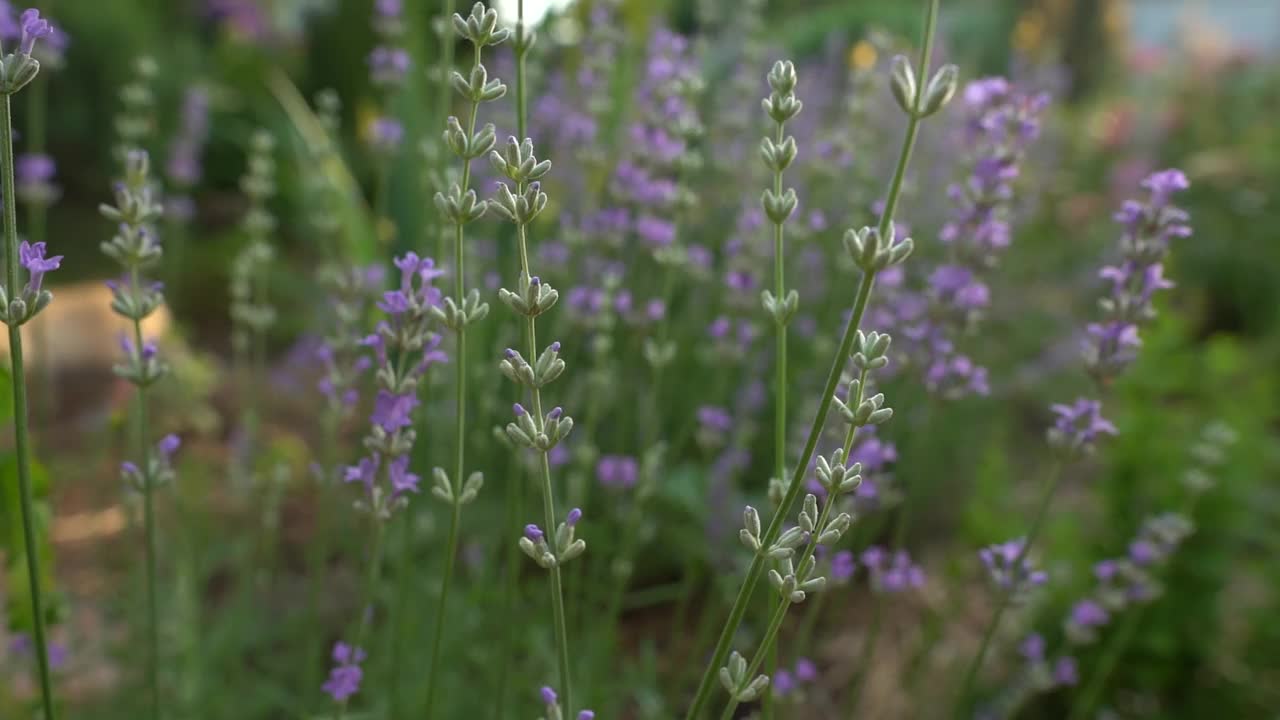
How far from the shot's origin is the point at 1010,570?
150cm

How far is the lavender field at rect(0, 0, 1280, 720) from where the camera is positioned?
111cm

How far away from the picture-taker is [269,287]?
5.00m

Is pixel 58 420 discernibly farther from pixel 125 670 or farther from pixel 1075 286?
pixel 1075 286

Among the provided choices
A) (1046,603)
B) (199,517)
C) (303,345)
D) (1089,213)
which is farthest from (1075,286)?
(199,517)

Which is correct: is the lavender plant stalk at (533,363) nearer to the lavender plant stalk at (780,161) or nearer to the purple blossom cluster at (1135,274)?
the lavender plant stalk at (780,161)

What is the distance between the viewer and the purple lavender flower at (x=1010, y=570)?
1464 mm

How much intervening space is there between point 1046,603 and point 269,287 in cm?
390

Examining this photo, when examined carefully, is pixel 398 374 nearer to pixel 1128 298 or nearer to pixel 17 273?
pixel 17 273

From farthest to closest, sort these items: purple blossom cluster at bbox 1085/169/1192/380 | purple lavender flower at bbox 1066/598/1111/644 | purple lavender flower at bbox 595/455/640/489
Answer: purple lavender flower at bbox 595/455/640/489 → purple lavender flower at bbox 1066/598/1111/644 → purple blossom cluster at bbox 1085/169/1192/380

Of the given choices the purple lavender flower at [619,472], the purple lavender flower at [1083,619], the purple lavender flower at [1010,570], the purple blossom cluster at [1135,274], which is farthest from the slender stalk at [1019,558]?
the purple lavender flower at [619,472]

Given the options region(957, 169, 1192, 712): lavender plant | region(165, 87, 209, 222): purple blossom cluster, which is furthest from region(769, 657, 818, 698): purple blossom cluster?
region(165, 87, 209, 222): purple blossom cluster

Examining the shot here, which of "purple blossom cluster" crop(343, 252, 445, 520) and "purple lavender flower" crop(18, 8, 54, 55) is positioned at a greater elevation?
"purple lavender flower" crop(18, 8, 54, 55)

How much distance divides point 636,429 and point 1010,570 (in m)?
1.35

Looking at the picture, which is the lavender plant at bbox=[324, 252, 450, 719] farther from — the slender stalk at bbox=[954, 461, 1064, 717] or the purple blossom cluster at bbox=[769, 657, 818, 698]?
the slender stalk at bbox=[954, 461, 1064, 717]
